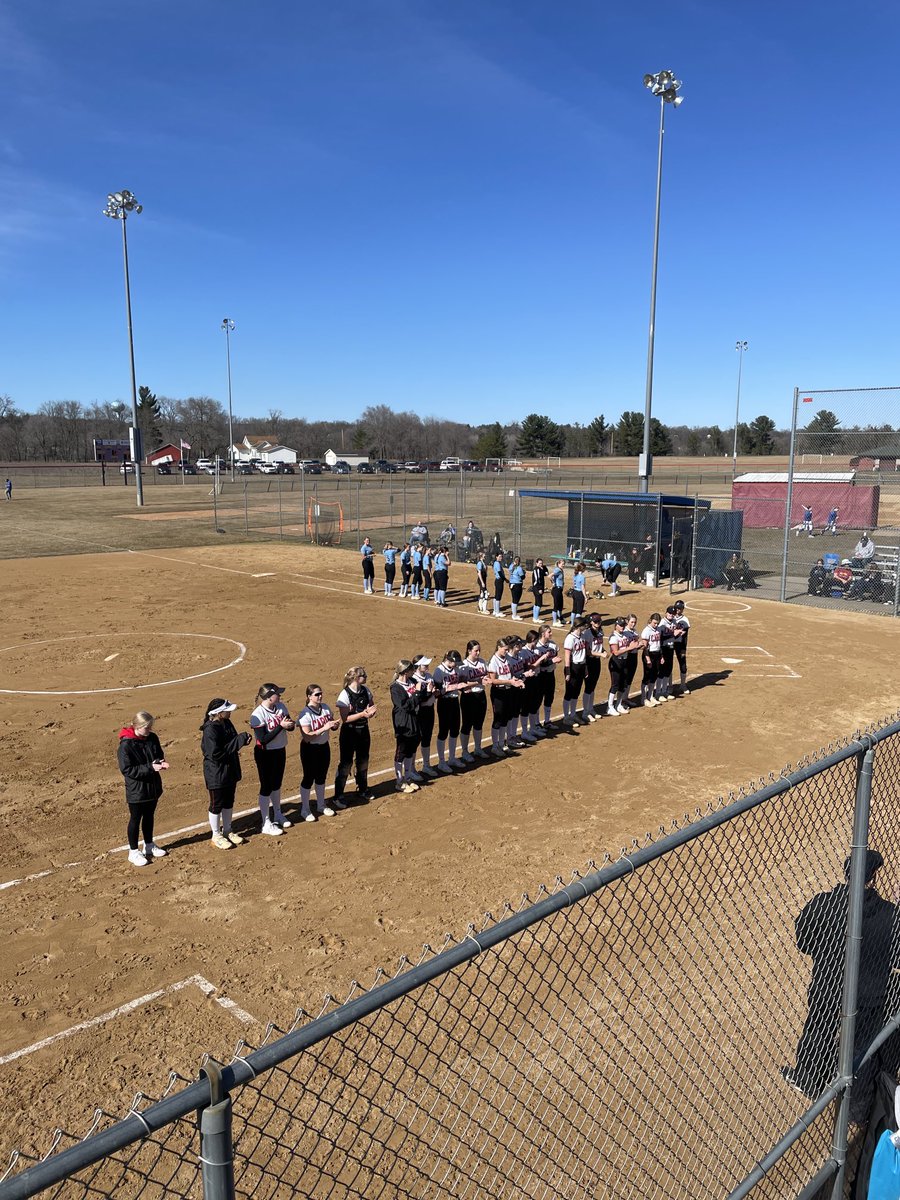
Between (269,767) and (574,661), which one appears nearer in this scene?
(269,767)

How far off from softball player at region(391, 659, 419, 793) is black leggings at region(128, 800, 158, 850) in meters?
3.23

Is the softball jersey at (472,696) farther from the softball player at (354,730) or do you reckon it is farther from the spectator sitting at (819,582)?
the spectator sitting at (819,582)

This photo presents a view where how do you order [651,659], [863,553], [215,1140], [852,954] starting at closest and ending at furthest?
1. [215,1140]
2. [852,954]
3. [651,659]
4. [863,553]

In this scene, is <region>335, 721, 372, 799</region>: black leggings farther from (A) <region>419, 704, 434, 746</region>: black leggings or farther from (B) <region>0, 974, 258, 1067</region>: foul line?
(B) <region>0, 974, 258, 1067</region>: foul line

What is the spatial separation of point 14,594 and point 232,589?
21.5 feet

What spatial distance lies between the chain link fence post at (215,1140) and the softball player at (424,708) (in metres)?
9.58

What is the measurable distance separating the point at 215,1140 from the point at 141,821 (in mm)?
8203

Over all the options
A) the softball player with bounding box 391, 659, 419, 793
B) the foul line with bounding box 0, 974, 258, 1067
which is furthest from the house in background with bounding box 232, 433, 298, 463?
the foul line with bounding box 0, 974, 258, 1067

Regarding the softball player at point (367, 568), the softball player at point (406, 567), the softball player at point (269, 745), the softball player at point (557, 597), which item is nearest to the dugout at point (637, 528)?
the softball player at point (557, 597)

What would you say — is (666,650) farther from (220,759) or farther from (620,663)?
(220,759)

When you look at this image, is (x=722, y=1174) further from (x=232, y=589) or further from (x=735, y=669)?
(x=232, y=589)

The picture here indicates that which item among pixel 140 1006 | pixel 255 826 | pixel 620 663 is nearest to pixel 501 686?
pixel 620 663

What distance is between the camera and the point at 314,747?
1056 centimetres

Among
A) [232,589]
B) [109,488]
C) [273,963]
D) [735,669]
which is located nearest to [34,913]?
[273,963]
